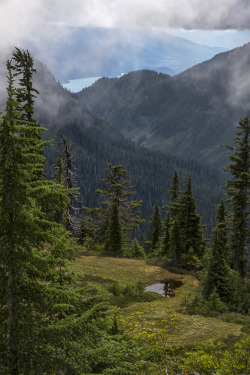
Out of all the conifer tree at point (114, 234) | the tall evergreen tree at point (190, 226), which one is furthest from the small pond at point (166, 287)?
the conifer tree at point (114, 234)

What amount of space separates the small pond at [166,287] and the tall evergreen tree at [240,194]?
21.4ft

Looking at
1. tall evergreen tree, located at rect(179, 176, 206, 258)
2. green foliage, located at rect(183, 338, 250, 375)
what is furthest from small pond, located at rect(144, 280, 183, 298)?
green foliage, located at rect(183, 338, 250, 375)

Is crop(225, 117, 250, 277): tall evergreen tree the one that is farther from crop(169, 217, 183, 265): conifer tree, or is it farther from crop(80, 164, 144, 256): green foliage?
crop(80, 164, 144, 256): green foliage

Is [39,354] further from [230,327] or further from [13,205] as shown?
[230,327]

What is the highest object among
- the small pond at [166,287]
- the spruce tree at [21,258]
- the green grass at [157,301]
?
the spruce tree at [21,258]

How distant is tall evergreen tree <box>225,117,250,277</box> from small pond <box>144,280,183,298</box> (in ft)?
21.4

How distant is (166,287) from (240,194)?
38.4ft

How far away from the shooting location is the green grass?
14992mm

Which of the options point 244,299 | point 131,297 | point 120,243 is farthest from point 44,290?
point 120,243

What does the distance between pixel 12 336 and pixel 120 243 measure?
3638 centimetres

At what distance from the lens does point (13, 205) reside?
19.4 feet

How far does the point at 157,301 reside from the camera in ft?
71.5

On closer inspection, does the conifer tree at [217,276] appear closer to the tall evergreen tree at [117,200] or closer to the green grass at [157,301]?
the green grass at [157,301]

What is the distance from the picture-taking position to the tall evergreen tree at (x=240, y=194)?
29750 millimetres
